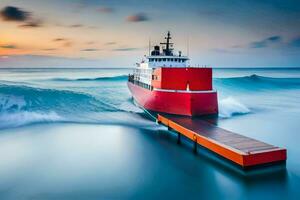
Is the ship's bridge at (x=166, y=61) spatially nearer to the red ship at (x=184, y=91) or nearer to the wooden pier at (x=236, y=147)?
the red ship at (x=184, y=91)

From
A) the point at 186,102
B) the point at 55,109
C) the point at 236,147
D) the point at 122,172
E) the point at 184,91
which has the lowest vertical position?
the point at 122,172

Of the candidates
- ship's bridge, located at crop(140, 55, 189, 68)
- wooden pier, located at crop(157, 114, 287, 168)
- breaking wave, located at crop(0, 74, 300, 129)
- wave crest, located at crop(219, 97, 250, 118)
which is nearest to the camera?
wooden pier, located at crop(157, 114, 287, 168)

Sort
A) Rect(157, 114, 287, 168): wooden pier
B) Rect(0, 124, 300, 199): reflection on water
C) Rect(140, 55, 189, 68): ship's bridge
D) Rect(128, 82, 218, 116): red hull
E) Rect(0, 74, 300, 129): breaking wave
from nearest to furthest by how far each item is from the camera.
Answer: Rect(0, 124, 300, 199): reflection on water, Rect(157, 114, 287, 168): wooden pier, Rect(128, 82, 218, 116): red hull, Rect(0, 74, 300, 129): breaking wave, Rect(140, 55, 189, 68): ship's bridge

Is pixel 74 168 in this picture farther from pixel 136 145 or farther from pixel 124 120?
pixel 124 120

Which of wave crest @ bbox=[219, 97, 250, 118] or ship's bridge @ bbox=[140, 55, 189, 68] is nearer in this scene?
wave crest @ bbox=[219, 97, 250, 118]

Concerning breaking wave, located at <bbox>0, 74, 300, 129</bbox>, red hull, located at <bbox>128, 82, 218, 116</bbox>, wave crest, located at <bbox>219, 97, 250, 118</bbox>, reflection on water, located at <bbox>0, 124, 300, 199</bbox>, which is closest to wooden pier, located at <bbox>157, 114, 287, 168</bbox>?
reflection on water, located at <bbox>0, 124, 300, 199</bbox>

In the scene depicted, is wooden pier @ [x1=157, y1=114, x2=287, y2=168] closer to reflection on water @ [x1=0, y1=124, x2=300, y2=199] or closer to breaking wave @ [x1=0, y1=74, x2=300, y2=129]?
reflection on water @ [x1=0, y1=124, x2=300, y2=199]

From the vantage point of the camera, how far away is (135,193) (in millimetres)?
7113

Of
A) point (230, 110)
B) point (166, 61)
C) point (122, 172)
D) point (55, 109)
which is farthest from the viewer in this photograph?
point (55, 109)

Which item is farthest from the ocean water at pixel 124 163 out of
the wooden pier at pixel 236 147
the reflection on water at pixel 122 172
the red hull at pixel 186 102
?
the red hull at pixel 186 102

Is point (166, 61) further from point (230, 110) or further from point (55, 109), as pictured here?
point (55, 109)

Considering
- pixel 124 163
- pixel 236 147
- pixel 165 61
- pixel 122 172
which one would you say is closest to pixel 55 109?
pixel 165 61

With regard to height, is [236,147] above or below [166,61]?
below

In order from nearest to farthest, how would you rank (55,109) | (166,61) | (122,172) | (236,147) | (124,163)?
(236,147), (122,172), (124,163), (166,61), (55,109)
